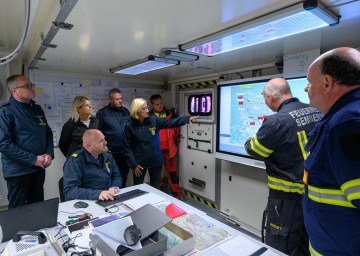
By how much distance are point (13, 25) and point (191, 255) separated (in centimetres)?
200

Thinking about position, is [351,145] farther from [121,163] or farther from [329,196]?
[121,163]

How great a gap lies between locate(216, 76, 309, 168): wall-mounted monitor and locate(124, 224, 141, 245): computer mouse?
173cm

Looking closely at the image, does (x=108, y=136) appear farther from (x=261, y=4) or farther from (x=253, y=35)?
(x=261, y=4)

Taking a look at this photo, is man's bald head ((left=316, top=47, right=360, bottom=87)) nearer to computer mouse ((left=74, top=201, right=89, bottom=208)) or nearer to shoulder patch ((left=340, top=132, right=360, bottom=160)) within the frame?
shoulder patch ((left=340, top=132, right=360, bottom=160))

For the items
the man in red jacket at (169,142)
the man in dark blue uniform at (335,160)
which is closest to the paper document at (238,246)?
the man in dark blue uniform at (335,160)

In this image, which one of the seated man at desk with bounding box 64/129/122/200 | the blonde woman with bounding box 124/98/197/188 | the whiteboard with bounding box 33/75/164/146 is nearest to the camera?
the seated man at desk with bounding box 64/129/122/200

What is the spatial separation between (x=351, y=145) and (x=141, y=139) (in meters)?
2.32

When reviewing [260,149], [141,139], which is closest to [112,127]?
[141,139]

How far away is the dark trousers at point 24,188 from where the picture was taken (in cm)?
206

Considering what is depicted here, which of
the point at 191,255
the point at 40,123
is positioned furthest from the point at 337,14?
the point at 40,123

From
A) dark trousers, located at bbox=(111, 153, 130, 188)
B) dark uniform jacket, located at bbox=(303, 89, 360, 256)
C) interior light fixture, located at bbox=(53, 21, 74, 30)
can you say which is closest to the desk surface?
dark uniform jacket, located at bbox=(303, 89, 360, 256)

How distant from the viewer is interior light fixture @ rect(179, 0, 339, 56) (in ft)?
3.70

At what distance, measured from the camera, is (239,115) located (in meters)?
2.77

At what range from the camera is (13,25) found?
5.48ft
